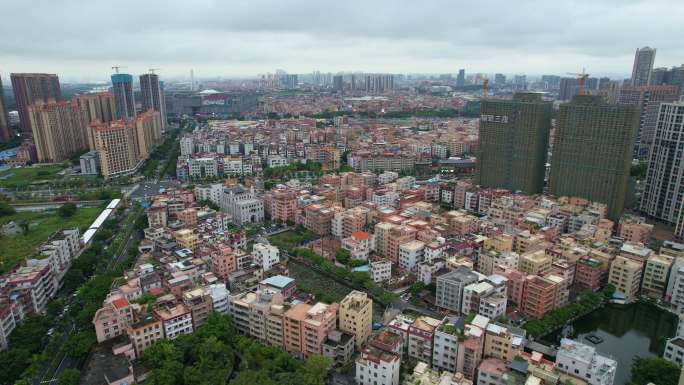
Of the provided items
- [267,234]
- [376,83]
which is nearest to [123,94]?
[267,234]

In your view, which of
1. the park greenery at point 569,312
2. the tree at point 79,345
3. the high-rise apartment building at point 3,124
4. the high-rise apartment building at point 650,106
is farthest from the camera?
the high-rise apartment building at point 3,124

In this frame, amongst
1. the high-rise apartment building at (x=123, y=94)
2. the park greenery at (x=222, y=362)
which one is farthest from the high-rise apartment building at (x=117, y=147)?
the park greenery at (x=222, y=362)

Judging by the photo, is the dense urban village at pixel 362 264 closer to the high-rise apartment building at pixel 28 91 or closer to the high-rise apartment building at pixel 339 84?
the high-rise apartment building at pixel 28 91

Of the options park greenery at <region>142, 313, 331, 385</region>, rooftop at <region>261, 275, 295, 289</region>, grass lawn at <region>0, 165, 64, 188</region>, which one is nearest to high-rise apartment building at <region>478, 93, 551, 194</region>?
rooftop at <region>261, 275, 295, 289</region>

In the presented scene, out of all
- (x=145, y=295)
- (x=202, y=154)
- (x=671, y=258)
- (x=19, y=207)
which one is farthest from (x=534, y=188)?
(x=19, y=207)

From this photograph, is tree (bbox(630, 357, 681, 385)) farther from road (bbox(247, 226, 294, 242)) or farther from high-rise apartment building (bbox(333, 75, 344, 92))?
high-rise apartment building (bbox(333, 75, 344, 92))

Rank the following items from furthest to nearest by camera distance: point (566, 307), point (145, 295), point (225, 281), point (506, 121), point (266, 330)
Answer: point (506, 121), point (225, 281), point (566, 307), point (145, 295), point (266, 330)

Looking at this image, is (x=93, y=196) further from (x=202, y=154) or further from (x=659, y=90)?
(x=659, y=90)
